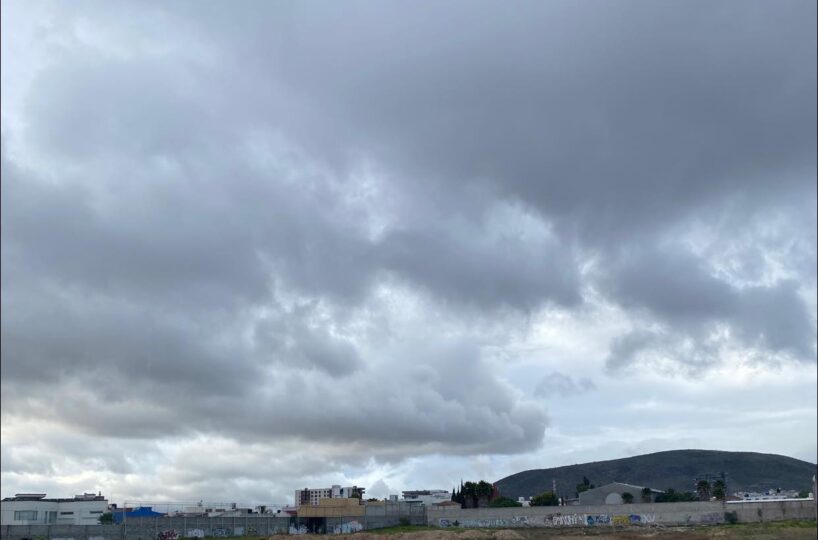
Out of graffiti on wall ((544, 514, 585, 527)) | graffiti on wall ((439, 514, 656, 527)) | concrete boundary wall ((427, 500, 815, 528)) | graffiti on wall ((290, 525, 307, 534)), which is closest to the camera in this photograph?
concrete boundary wall ((427, 500, 815, 528))

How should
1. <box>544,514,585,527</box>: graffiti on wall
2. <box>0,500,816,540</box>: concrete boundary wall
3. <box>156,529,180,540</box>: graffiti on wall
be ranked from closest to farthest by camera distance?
<box>0,500,816,540</box>: concrete boundary wall
<box>156,529,180,540</box>: graffiti on wall
<box>544,514,585,527</box>: graffiti on wall

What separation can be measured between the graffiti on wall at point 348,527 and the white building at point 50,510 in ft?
167

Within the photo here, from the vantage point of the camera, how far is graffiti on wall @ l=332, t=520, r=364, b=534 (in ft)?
554

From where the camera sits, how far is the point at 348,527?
170m

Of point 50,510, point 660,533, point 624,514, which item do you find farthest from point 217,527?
point 660,533

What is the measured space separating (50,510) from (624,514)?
11720cm

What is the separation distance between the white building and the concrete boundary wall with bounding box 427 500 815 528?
7395cm

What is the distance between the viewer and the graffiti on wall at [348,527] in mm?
169000

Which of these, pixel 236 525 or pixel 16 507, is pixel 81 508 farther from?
pixel 236 525

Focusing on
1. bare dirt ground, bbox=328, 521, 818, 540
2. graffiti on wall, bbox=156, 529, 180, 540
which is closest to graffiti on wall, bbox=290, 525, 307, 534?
graffiti on wall, bbox=156, 529, 180, 540

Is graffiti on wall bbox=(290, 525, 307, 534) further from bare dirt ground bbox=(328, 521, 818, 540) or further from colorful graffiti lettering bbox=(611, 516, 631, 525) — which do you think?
colorful graffiti lettering bbox=(611, 516, 631, 525)

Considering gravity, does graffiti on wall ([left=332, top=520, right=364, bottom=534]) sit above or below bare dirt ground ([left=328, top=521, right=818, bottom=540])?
above

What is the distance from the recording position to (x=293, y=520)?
175 metres

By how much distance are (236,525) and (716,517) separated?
8767cm
